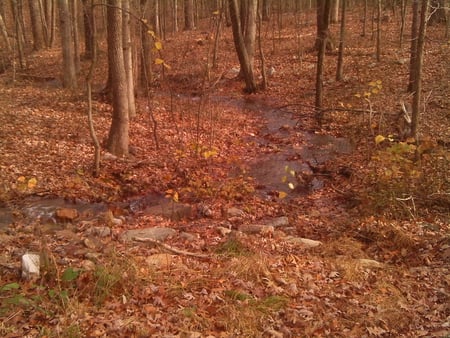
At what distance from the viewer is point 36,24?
20.6 meters

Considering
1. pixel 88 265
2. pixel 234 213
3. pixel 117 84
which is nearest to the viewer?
pixel 88 265

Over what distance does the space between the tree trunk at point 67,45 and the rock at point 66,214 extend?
8.38 m

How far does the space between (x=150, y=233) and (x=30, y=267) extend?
2047 mm

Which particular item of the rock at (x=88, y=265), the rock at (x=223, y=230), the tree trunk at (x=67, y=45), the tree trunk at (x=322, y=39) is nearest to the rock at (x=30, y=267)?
the rock at (x=88, y=265)

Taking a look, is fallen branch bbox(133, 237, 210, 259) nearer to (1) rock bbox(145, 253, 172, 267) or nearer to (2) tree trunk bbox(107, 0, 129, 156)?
(1) rock bbox(145, 253, 172, 267)

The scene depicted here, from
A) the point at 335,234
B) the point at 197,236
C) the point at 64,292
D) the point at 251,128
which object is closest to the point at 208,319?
the point at 64,292

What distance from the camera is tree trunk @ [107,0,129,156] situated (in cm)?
822

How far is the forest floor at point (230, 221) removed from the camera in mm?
3854

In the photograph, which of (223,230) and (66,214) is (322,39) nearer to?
(223,230)

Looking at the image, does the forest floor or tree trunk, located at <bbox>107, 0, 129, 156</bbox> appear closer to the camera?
the forest floor

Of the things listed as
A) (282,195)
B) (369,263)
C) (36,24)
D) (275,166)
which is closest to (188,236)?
(282,195)

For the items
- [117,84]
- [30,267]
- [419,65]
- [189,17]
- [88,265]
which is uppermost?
[189,17]

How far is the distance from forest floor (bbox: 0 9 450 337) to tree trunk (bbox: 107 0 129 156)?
0.42 meters

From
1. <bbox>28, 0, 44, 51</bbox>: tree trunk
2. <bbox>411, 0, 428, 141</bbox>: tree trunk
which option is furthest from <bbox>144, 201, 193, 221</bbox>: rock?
<bbox>28, 0, 44, 51</bbox>: tree trunk
